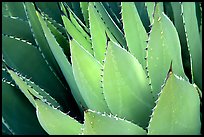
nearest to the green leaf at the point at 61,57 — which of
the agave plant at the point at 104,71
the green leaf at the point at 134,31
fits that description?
the agave plant at the point at 104,71

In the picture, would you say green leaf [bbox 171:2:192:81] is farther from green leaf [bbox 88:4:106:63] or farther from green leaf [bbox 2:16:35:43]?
green leaf [bbox 2:16:35:43]

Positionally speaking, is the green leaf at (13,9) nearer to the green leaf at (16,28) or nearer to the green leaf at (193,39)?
the green leaf at (16,28)

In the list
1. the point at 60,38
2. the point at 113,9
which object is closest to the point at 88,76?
the point at 60,38

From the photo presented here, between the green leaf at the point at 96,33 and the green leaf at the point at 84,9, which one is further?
the green leaf at the point at 84,9

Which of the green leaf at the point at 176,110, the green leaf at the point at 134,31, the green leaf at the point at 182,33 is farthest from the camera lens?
the green leaf at the point at 182,33

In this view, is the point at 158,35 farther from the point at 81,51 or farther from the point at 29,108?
the point at 29,108

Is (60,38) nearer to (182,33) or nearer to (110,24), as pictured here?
(110,24)

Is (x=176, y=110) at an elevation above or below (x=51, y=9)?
below

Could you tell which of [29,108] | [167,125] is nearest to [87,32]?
[29,108]
